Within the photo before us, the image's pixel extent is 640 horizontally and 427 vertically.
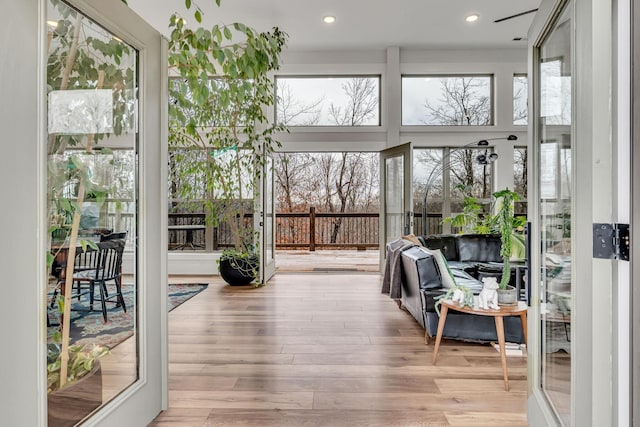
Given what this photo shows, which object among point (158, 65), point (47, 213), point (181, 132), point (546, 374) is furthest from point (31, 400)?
point (181, 132)

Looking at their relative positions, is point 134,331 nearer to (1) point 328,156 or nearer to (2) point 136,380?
(2) point 136,380

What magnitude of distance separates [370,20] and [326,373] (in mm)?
4528

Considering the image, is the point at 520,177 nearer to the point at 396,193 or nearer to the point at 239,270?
the point at 396,193

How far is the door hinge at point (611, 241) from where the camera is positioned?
1085 mm

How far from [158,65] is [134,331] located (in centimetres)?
137

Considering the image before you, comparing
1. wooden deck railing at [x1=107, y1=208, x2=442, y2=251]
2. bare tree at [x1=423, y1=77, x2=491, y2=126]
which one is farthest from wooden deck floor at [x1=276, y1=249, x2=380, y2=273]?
bare tree at [x1=423, y1=77, x2=491, y2=126]

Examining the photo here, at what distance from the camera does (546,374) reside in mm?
1720

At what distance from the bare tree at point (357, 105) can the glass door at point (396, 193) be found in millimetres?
759

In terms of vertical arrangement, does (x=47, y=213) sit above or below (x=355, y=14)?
below

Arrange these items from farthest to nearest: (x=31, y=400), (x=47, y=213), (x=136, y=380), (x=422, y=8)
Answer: (x=422, y=8) → (x=136, y=380) → (x=47, y=213) → (x=31, y=400)

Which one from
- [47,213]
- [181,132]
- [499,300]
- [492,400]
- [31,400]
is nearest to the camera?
[31,400]

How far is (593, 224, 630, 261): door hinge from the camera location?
3.56ft

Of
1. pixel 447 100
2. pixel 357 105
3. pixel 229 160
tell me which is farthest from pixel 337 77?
pixel 229 160

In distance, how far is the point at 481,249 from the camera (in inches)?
197
